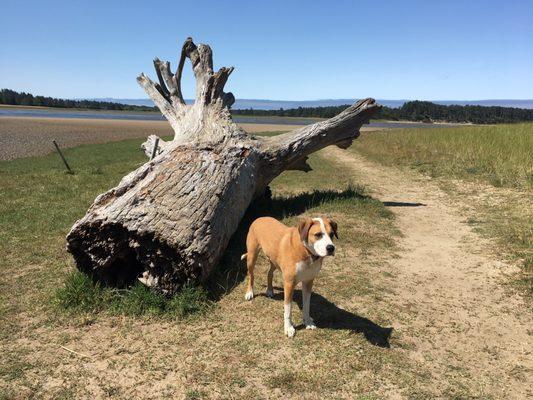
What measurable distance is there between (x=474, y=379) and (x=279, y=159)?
22.8 ft

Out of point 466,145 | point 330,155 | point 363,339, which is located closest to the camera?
point 363,339

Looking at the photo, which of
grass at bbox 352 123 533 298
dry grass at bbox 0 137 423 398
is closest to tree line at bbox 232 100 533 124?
grass at bbox 352 123 533 298

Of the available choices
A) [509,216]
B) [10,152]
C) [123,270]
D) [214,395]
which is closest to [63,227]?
[123,270]

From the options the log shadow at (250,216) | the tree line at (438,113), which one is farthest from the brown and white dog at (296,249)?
the tree line at (438,113)

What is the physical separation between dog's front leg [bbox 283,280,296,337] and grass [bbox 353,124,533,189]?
10286mm

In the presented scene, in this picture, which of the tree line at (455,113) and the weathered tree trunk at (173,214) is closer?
the weathered tree trunk at (173,214)

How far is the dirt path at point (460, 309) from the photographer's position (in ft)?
14.4

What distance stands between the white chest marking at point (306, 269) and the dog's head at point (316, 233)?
17cm

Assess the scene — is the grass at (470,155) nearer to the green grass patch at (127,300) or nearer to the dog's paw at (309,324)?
the dog's paw at (309,324)

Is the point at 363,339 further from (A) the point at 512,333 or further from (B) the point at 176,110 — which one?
(B) the point at 176,110

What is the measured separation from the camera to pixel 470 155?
17.8 meters

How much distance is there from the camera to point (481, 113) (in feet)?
254

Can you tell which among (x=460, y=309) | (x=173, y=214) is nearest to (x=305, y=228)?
(x=173, y=214)

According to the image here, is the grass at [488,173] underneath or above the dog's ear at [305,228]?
underneath
